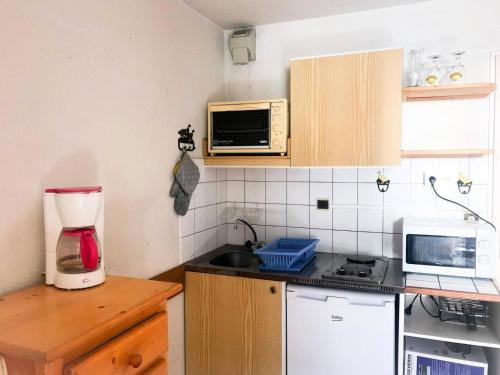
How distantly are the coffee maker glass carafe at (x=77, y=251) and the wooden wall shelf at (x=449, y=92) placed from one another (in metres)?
1.74

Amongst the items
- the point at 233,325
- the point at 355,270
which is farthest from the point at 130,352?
the point at 355,270

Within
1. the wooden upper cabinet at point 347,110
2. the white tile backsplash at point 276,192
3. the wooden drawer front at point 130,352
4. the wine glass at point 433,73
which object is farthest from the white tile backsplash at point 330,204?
the wooden drawer front at point 130,352

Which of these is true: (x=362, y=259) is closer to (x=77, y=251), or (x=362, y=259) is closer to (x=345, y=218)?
(x=345, y=218)

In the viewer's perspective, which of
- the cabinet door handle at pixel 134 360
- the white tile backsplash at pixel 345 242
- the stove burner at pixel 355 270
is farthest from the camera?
the white tile backsplash at pixel 345 242

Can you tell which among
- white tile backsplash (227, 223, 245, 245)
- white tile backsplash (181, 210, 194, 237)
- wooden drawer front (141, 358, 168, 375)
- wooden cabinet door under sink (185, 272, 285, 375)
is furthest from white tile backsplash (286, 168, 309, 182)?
wooden drawer front (141, 358, 168, 375)

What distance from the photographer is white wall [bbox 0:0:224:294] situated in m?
1.39

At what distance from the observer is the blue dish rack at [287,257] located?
223cm

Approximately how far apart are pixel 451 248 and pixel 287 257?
853 millimetres

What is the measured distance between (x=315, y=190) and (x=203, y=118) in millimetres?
873

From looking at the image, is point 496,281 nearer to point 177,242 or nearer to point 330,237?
point 330,237

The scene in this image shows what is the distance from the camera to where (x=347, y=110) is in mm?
2270

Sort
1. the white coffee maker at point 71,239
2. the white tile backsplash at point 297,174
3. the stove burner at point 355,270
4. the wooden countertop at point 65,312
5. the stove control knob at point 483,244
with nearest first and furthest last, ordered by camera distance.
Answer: the wooden countertop at point 65,312, the white coffee maker at point 71,239, the stove control knob at point 483,244, the stove burner at point 355,270, the white tile backsplash at point 297,174

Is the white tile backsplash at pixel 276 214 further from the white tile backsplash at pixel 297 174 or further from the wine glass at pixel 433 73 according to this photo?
the wine glass at pixel 433 73

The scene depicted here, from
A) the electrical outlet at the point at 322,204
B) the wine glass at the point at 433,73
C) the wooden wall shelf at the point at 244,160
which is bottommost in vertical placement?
the electrical outlet at the point at 322,204
